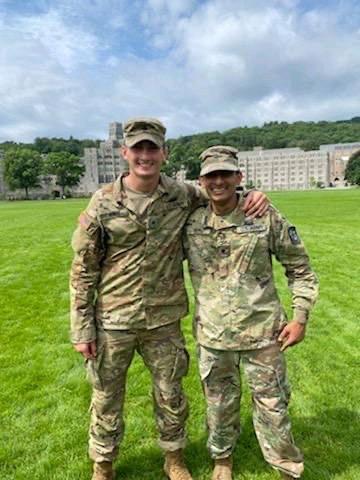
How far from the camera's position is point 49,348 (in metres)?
6.30

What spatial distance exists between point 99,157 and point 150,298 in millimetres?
154501

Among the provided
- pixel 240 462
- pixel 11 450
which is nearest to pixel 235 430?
pixel 240 462

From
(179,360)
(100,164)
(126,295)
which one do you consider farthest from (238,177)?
(100,164)

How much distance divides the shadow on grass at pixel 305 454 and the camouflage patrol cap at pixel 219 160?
2367 millimetres

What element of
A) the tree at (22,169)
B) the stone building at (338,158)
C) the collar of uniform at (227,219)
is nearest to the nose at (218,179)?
the collar of uniform at (227,219)

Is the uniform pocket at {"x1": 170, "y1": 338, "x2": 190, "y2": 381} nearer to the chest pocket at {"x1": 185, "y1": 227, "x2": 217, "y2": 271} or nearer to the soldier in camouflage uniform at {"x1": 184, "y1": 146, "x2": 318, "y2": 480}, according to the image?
the soldier in camouflage uniform at {"x1": 184, "y1": 146, "x2": 318, "y2": 480}

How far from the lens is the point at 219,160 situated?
3.10m

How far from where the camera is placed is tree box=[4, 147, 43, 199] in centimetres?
10512

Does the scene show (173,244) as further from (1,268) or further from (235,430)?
(1,268)

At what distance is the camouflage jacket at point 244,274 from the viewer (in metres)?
3.17

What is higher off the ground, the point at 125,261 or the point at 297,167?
the point at 297,167

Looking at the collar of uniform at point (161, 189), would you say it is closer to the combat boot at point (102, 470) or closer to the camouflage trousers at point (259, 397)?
the camouflage trousers at point (259, 397)

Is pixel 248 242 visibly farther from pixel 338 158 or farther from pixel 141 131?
pixel 338 158

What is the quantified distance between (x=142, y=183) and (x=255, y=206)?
789 mm
